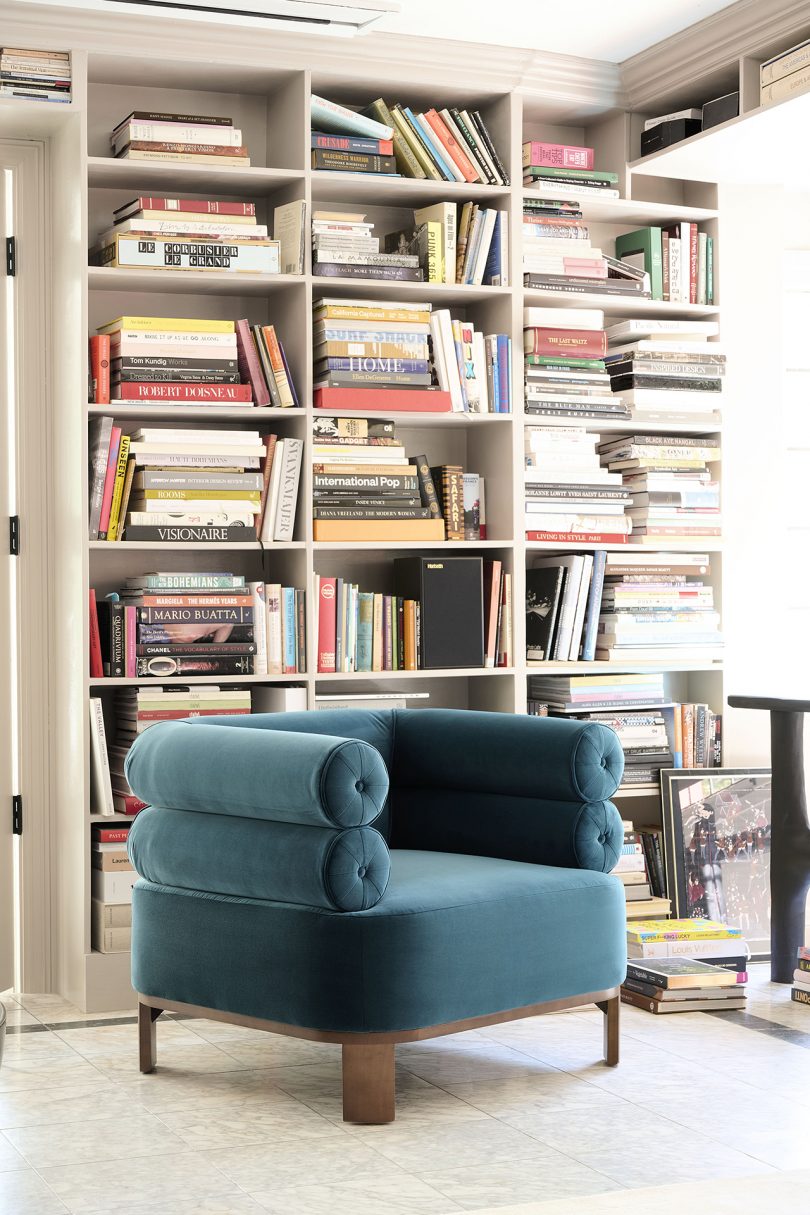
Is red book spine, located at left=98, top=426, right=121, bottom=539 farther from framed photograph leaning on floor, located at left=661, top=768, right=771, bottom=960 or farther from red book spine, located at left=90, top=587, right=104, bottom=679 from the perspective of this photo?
framed photograph leaning on floor, located at left=661, top=768, right=771, bottom=960

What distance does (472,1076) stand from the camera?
332cm

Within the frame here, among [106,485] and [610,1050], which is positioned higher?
[106,485]

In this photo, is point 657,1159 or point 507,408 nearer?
point 657,1159

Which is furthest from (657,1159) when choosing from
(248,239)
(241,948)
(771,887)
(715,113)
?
(715,113)

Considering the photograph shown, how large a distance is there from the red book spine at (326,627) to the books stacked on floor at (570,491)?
654 mm

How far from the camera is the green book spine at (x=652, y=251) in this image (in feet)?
15.4

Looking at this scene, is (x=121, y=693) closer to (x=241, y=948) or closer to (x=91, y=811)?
(x=91, y=811)

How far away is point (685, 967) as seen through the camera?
3.92m

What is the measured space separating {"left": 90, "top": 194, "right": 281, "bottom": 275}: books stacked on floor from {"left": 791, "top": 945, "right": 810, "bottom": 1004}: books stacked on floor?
7.63 ft

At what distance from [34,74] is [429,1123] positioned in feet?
9.15

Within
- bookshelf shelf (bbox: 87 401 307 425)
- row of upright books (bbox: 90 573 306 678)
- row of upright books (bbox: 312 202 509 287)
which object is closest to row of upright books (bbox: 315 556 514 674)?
row of upright books (bbox: 90 573 306 678)

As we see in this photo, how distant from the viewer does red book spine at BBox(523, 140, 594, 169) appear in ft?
14.7

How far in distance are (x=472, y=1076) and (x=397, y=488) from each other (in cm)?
170

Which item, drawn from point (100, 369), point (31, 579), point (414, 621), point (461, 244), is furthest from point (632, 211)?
point (31, 579)
